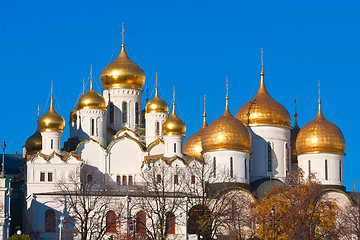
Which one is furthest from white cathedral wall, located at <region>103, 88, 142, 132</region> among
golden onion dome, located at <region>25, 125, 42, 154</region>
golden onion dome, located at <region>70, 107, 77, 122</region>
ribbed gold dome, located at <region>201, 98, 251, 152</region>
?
ribbed gold dome, located at <region>201, 98, 251, 152</region>

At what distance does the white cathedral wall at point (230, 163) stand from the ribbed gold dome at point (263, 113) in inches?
127

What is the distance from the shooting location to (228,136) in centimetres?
6228

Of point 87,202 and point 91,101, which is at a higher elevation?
point 91,101

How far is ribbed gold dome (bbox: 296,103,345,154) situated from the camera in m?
63.7

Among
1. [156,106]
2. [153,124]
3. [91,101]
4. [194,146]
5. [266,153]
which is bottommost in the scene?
[266,153]

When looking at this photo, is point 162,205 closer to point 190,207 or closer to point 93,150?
point 190,207

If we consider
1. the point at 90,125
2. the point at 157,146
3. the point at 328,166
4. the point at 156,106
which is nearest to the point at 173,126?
the point at 157,146

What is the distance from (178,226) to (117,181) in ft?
20.3

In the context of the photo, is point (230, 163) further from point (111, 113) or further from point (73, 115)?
point (73, 115)

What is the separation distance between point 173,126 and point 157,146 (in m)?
2.52

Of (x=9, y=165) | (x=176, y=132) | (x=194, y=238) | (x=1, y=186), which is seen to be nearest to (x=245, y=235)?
(x=194, y=238)

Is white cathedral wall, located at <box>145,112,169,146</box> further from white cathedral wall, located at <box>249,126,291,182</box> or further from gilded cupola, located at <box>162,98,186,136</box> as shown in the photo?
white cathedral wall, located at <box>249,126,291,182</box>

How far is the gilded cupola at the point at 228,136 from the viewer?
62312mm

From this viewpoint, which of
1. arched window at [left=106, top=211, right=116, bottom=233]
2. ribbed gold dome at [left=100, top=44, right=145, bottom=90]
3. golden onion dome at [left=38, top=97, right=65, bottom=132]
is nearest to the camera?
arched window at [left=106, top=211, right=116, bottom=233]
